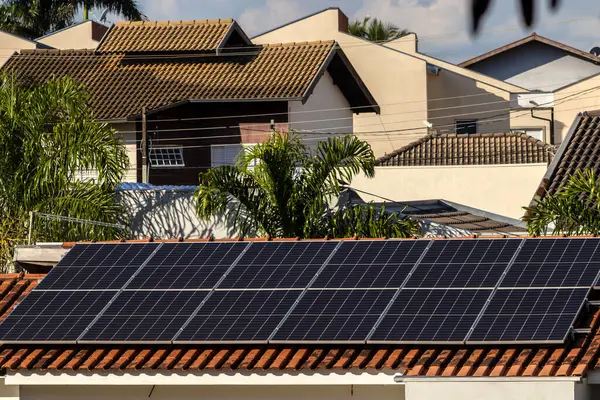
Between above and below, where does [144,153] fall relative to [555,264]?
above

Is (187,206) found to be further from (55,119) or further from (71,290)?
(71,290)

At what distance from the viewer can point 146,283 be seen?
1436 cm

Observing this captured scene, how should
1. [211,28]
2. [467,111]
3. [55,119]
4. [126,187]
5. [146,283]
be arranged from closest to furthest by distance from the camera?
[146,283] < [55,119] < [126,187] < [211,28] < [467,111]

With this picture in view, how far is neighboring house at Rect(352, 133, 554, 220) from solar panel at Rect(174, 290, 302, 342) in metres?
23.9

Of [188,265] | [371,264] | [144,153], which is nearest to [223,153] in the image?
[144,153]

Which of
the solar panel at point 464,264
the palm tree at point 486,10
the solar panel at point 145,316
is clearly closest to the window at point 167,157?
the solar panel at point 145,316

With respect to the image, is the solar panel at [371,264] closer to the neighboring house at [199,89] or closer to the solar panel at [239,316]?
the solar panel at [239,316]

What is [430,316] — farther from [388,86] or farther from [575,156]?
[388,86]

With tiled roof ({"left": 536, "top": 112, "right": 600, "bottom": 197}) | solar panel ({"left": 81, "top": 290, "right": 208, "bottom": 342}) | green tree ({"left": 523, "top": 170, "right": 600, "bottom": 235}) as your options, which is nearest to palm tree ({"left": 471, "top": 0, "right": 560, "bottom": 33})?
solar panel ({"left": 81, "top": 290, "right": 208, "bottom": 342})

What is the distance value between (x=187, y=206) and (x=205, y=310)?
14.4 meters

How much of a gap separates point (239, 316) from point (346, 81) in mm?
32569

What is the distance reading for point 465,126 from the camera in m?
59.5

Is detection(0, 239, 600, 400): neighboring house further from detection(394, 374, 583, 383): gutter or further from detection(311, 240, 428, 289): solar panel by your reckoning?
detection(311, 240, 428, 289): solar panel

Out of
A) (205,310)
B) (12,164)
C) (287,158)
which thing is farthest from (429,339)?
(12,164)
